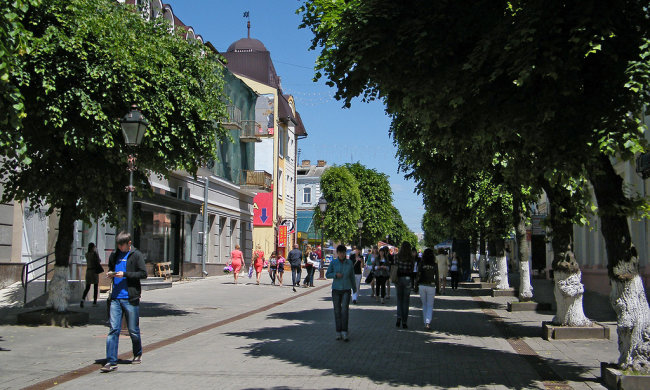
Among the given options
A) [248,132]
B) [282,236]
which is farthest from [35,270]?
[282,236]

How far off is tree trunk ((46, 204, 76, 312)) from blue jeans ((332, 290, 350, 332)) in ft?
19.2

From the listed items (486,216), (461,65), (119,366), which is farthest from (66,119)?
(486,216)

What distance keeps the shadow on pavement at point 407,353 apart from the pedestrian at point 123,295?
202 cm

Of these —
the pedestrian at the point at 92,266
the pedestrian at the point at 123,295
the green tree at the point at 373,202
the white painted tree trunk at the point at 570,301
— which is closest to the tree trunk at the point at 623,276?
the white painted tree trunk at the point at 570,301

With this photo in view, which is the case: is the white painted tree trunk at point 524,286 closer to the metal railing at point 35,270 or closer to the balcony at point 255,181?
the metal railing at point 35,270

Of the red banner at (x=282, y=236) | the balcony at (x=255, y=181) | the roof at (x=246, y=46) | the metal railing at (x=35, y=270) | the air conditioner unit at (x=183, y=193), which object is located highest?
the roof at (x=246, y=46)

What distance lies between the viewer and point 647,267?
17.7 m

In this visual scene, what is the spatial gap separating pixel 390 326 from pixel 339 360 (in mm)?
4611

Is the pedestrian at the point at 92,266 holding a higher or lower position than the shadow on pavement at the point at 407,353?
higher

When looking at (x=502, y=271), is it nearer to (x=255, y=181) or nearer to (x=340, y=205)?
(x=255, y=181)

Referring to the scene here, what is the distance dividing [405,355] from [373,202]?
60478mm

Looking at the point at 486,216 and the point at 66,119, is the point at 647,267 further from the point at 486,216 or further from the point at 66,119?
the point at 66,119

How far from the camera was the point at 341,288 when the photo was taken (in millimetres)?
11641

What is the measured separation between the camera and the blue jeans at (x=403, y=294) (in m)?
13.2
